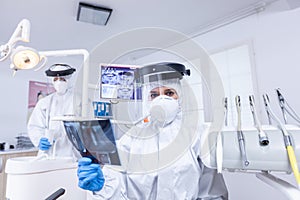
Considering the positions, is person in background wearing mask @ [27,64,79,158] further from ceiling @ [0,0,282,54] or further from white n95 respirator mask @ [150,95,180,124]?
white n95 respirator mask @ [150,95,180,124]

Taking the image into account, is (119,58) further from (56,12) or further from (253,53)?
(253,53)

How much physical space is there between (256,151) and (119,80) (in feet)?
2.41

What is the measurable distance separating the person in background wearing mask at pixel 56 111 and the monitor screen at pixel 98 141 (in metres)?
0.91

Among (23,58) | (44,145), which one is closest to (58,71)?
(44,145)

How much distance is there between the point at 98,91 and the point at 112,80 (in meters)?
0.10

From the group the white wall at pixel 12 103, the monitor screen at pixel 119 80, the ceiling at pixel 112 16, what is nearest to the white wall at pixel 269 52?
the ceiling at pixel 112 16

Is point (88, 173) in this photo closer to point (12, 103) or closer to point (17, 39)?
point (17, 39)

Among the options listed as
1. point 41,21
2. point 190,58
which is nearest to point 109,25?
point 41,21

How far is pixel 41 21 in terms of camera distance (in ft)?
6.35

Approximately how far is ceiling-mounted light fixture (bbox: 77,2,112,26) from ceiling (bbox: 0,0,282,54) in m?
0.04

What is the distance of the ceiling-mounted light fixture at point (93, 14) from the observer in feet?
5.48

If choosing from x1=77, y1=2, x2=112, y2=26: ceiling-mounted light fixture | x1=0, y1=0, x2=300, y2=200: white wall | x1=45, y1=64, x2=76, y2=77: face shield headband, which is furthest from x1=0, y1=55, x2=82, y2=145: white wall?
x1=0, y1=0, x2=300, y2=200: white wall

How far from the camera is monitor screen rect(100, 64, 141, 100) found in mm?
1044

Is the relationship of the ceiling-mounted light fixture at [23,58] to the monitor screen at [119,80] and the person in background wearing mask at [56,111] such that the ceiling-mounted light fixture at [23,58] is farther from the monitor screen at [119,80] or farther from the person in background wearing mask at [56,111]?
the person in background wearing mask at [56,111]
